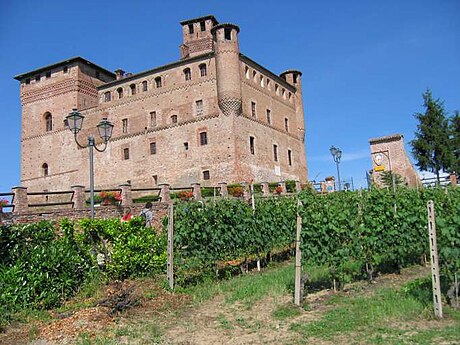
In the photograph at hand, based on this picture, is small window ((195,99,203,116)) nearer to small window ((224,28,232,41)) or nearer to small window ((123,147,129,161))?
small window ((224,28,232,41))

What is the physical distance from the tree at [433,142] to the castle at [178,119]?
11.7 metres

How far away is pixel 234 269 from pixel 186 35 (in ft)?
105

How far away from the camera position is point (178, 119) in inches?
1419

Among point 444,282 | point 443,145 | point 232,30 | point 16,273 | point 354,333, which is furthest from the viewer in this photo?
point 232,30

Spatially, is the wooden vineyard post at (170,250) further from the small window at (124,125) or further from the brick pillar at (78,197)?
the small window at (124,125)

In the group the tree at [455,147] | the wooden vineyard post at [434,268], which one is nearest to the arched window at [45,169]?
the tree at [455,147]

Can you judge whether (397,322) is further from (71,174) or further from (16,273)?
(71,174)

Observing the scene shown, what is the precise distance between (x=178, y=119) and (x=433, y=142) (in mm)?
19125

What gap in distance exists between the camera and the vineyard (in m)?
7.70

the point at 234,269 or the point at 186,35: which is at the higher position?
the point at 186,35

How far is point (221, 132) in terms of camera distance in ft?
111

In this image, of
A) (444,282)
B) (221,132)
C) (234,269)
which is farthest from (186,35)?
(444,282)

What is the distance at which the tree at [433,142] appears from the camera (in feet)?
98.3

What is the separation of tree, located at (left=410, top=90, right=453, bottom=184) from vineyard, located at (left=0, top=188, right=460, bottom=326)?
21.2m
